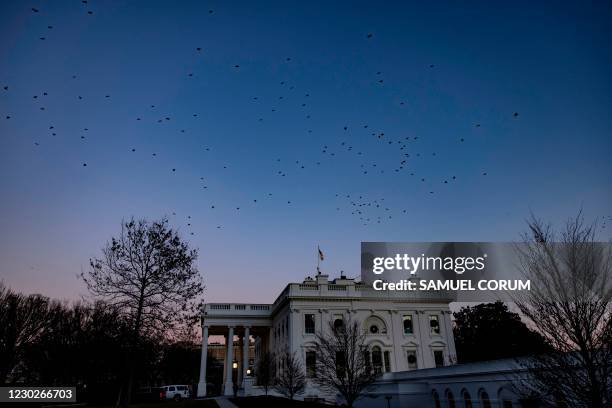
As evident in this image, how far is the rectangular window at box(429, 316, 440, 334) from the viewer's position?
161ft

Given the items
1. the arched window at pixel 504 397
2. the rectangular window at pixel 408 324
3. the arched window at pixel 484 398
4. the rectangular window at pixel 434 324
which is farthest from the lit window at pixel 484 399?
the rectangular window at pixel 434 324

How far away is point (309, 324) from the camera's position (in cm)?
4694

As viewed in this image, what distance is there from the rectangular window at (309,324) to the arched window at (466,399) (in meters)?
21.8

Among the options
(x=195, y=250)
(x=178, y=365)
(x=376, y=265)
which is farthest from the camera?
(x=178, y=365)

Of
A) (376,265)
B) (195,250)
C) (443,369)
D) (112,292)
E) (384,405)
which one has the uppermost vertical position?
(376,265)

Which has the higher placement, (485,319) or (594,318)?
(485,319)

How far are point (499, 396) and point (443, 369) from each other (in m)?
6.46

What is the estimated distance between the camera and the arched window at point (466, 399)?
26409mm

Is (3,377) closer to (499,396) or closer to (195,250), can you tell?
(195,250)

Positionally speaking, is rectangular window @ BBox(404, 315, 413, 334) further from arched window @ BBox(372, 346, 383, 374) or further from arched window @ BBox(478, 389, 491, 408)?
arched window @ BBox(478, 389, 491, 408)

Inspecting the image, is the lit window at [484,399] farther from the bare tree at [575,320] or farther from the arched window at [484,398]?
the bare tree at [575,320]

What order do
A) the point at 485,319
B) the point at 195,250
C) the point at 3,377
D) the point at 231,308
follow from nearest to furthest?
the point at 195,250 → the point at 3,377 → the point at 231,308 → the point at 485,319

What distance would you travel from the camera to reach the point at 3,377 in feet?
120

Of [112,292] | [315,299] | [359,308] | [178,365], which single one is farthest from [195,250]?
[178,365]
